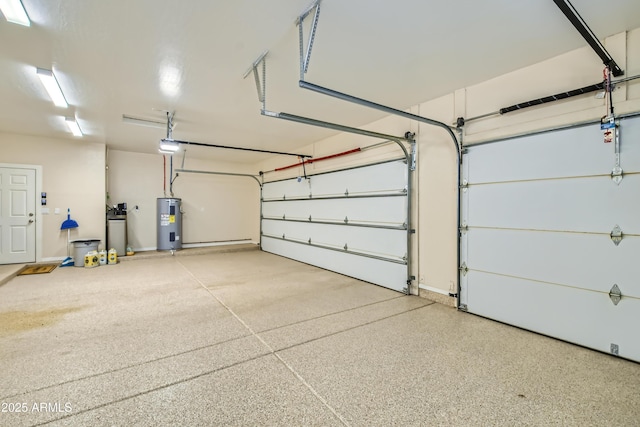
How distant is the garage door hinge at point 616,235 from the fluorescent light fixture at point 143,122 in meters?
6.10

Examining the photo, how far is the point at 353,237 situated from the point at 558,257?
2.98 metres

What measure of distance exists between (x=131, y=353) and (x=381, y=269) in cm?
342

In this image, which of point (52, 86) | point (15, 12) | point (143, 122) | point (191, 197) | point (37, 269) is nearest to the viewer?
point (15, 12)

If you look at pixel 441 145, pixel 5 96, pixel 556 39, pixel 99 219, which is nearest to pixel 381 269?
pixel 441 145

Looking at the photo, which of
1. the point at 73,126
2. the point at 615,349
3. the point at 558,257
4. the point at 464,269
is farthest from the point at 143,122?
the point at 615,349

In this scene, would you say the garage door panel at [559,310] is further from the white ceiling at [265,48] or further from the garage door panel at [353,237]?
the white ceiling at [265,48]

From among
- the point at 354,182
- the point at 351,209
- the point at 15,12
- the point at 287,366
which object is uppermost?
the point at 15,12

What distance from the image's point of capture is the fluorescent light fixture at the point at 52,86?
3.02m

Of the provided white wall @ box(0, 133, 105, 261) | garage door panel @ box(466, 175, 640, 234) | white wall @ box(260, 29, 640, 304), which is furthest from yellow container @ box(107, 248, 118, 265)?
garage door panel @ box(466, 175, 640, 234)

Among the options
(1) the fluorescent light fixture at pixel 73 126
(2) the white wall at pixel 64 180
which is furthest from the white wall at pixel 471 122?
(2) the white wall at pixel 64 180

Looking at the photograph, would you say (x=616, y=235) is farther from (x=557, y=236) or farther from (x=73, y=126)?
(x=73, y=126)

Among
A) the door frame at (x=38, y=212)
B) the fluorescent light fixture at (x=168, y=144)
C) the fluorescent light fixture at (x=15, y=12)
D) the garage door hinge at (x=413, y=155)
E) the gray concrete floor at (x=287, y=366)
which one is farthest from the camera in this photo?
the door frame at (x=38, y=212)

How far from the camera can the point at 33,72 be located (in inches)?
121

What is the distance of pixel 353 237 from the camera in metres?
5.16
